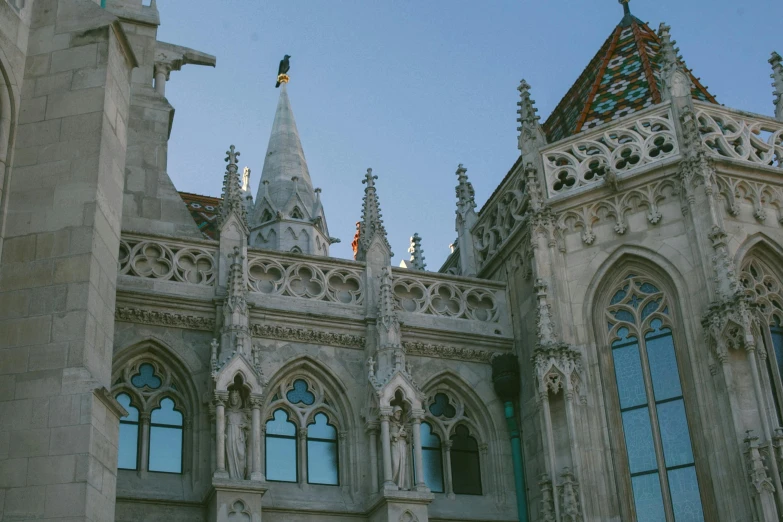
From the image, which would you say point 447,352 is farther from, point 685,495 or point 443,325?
point 685,495

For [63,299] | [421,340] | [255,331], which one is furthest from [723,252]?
[63,299]

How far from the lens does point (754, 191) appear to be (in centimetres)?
1642

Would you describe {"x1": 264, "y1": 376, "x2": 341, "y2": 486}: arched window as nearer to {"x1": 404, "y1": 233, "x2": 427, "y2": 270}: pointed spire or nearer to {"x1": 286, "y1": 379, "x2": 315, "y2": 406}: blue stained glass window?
{"x1": 286, "y1": 379, "x2": 315, "y2": 406}: blue stained glass window

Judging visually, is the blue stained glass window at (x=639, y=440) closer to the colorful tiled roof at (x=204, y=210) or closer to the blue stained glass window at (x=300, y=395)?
the blue stained glass window at (x=300, y=395)

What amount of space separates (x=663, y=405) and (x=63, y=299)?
8.00 meters

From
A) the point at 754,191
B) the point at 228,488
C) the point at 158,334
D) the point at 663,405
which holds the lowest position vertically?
the point at 228,488

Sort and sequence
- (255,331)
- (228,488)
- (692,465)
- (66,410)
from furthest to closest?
(255,331)
(692,465)
(228,488)
(66,410)

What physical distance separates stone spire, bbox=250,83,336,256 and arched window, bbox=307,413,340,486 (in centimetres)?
718

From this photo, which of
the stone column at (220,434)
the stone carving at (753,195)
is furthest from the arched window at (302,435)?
the stone carving at (753,195)

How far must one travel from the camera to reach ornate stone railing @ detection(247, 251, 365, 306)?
53.9 feet

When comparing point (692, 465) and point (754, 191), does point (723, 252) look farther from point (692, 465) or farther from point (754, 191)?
point (692, 465)

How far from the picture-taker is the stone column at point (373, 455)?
606 inches

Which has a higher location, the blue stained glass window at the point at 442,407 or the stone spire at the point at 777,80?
the stone spire at the point at 777,80

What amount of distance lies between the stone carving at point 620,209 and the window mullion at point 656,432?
170 centimetres
